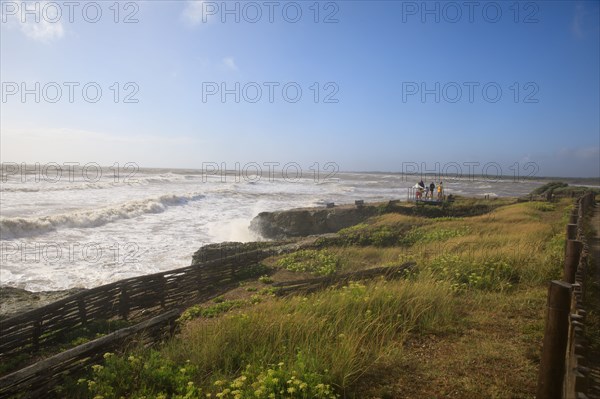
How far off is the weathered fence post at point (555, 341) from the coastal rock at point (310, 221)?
21165mm

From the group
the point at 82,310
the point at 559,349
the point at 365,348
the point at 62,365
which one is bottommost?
the point at 82,310

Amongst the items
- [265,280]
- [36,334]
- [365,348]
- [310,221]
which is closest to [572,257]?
[365,348]

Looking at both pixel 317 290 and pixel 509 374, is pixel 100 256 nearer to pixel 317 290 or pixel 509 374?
pixel 317 290

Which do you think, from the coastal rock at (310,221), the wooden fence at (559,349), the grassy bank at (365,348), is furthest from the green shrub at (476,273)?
the coastal rock at (310,221)

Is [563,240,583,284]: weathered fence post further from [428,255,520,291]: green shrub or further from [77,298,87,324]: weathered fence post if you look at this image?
[77,298,87,324]: weathered fence post

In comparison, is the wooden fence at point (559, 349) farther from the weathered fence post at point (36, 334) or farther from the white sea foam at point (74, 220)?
the white sea foam at point (74, 220)

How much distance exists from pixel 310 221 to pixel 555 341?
21.9m

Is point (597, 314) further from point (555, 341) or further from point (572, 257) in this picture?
point (555, 341)

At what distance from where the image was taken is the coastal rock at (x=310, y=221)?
80.3ft

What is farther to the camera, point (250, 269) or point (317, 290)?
point (250, 269)

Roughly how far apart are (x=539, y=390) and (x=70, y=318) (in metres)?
8.84

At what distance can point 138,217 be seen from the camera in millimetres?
28719

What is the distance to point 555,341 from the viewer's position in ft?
9.99

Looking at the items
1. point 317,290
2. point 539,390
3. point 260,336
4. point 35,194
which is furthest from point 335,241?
point 35,194
